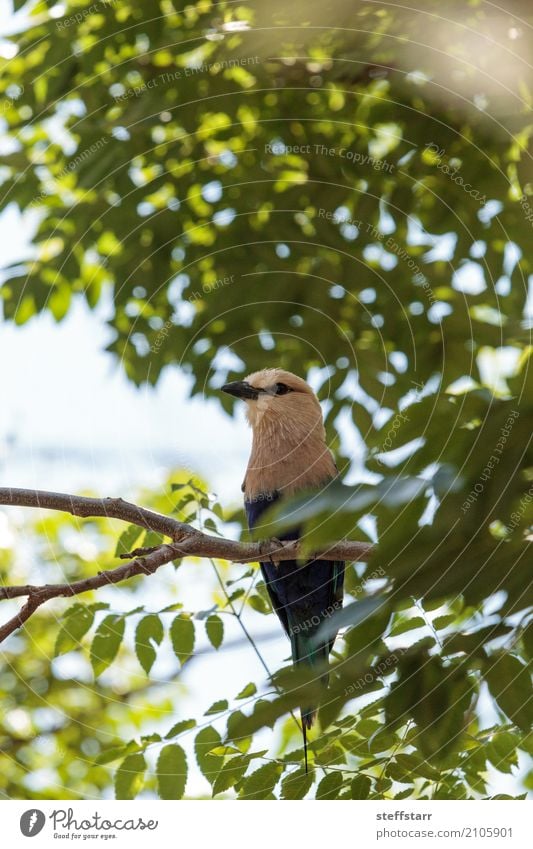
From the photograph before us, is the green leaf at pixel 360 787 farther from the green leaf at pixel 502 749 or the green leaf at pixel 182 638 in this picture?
the green leaf at pixel 182 638

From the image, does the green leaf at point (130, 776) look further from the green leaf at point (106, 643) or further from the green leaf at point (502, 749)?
the green leaf at point (502, 749)

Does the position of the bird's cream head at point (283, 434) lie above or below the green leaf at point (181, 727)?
above

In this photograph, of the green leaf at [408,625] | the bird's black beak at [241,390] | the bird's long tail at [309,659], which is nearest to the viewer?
the bird's long tail at [309,659]

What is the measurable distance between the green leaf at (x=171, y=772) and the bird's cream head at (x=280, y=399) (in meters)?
0.80

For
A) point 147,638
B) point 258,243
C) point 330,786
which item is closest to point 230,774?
point 330,786

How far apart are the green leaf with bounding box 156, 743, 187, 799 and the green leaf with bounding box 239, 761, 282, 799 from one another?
117mm

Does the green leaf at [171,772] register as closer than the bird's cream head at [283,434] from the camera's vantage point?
Yes

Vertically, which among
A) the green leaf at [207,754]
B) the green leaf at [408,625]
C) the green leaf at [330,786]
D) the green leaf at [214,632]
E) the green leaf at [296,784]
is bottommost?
the green leaf at [330,786]

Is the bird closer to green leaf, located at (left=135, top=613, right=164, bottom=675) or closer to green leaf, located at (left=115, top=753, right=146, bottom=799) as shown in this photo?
green leaf, located at (left=135, top=613, right=164, bottom=675)

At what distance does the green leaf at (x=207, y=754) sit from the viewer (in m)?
1.54

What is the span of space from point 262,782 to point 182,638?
30 cm

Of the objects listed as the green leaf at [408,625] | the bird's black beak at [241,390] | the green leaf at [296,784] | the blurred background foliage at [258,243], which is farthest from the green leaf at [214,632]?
the bird's black beak at [241,390]

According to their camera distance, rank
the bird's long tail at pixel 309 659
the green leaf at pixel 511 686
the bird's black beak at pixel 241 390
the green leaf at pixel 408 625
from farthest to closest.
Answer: the bird's black beak at pixel 241 390 → the green leaf at pixel 408 625 → the green leaf at pixel 511 686 → the bird's long tail at pixel 309 659

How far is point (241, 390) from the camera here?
6.40ft
